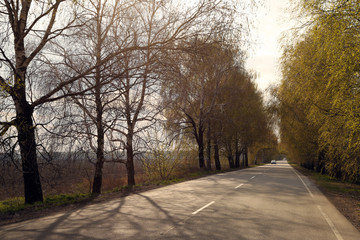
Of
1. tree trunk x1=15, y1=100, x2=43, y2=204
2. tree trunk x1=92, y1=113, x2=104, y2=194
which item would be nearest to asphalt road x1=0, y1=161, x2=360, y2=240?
tree trunk x1=15, y1=100, x2=43, y2=204

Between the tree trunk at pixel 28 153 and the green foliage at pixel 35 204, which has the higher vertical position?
the tree trunk at pixel 28 153

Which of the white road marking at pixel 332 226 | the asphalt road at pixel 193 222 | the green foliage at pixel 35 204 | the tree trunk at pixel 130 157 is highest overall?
the tree trunk at pixel 130 157

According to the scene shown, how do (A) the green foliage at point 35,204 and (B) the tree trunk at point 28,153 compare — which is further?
(B) the tree trunk at point 28,153

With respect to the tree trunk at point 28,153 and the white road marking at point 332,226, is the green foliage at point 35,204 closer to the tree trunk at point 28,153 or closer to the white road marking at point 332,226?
the tree trunk at point 28,153

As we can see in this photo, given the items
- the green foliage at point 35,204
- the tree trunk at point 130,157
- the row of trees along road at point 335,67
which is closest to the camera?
the row of trees along road at point 335,67

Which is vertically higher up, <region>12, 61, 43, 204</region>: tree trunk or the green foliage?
<region>12, 61, 43, 204</region>: tree trunk

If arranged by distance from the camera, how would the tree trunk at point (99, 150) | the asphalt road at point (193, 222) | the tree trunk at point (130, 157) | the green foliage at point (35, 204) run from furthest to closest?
the tree trunk at point (130, 157) → the tree trunk at point (99, 150) → the green foliage at point (35, 204) → the asphalt road at point (193, 222)

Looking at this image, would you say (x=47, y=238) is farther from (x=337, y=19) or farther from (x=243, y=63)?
(x=243, y=63)

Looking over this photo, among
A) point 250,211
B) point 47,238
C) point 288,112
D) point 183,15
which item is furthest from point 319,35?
point 288,112

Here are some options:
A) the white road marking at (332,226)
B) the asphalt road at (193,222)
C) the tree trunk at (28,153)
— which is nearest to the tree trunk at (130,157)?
the asphalt road at (193,222)

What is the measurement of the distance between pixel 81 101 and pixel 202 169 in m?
17.3

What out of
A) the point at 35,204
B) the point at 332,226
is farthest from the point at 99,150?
the point at 332,226

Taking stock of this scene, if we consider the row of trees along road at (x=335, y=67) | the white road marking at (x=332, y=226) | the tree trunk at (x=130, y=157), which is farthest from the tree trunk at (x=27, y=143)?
the row of trees along road at (x=335, y=67)

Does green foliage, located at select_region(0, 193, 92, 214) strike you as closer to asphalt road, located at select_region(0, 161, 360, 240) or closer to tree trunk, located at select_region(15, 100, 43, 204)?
tree trunk, located at select_region(15, 100, 43, 204)
